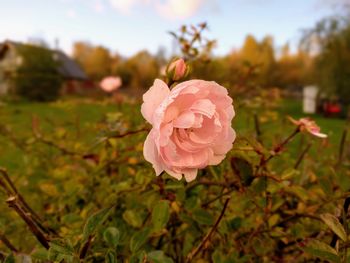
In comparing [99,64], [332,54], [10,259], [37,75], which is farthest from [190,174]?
[99,64]

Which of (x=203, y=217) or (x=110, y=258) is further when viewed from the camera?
(x=203, y=217)

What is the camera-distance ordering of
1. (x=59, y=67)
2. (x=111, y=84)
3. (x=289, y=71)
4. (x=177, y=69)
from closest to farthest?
(x=177, y=69) < (x=111, y=84) < (x=59, y=67) < (x=289, y=71)

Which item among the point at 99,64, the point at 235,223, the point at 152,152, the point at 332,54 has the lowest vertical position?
the point at 99,64

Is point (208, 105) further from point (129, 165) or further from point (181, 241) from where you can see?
point (129, 165)

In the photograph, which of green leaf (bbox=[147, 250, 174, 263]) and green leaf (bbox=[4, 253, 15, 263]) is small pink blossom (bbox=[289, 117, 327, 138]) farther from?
green leaf (bbox=[4, 253, 15, 263])

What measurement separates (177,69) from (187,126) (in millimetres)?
134

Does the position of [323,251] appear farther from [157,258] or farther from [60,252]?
[60,252]

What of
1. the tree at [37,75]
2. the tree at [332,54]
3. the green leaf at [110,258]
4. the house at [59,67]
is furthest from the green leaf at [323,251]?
the house at [59,67]

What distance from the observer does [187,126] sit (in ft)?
1.63

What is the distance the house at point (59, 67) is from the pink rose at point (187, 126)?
17.9 m

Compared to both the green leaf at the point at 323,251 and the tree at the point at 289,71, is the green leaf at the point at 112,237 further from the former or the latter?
the tree at the point at 289,71

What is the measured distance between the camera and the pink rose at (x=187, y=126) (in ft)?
1.63

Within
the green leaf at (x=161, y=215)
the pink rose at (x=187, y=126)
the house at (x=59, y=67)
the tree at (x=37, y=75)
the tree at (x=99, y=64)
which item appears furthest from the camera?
the tree at (x=99, y=64)

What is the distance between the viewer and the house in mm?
18844
